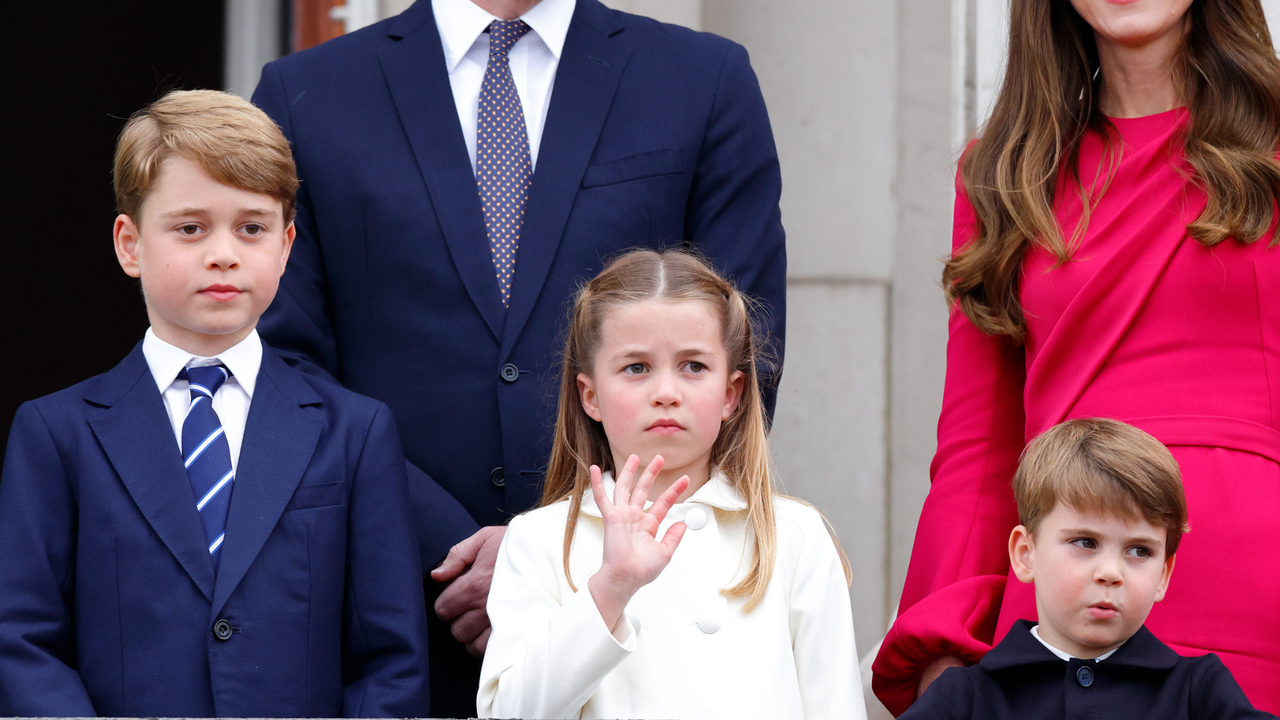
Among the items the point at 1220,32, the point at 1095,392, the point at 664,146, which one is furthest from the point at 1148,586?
the point at 664,146

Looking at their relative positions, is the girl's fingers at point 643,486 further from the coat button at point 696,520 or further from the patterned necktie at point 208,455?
the patterned necktie at point 208,455

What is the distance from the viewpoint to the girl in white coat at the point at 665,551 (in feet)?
7.02

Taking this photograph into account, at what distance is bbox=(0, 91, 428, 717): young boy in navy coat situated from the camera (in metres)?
2.25

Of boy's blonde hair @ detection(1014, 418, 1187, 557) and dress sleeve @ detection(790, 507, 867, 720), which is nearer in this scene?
boy's blonde hair @ detection(1014, 418, 1187, 557)

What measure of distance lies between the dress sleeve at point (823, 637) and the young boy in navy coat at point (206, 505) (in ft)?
2.02

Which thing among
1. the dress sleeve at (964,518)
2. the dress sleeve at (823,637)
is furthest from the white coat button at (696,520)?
the dress sleeve at (964,518)

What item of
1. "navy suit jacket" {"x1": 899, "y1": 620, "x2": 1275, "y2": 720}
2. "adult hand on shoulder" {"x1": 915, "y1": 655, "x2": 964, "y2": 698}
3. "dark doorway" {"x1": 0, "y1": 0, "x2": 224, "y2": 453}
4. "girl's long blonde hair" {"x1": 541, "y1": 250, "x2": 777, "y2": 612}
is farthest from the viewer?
"dark doorway" {"x1": 0, "y1": 0, "x2": 224, "y2": 453}

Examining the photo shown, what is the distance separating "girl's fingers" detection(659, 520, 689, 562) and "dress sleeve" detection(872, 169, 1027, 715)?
0.49 meters

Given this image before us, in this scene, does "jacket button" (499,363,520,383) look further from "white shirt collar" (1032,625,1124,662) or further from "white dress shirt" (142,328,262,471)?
"white shirt collar" (1032,625,1124,662)

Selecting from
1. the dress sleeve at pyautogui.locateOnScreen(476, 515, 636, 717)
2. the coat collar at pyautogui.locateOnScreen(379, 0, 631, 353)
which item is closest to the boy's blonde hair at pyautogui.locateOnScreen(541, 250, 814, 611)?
the dress sleeve at pyautogui.locateOnScreen(476, 515, 636, 717)

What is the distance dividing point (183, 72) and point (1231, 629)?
15.3ft

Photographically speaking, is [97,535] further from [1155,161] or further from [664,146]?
[1155,161]

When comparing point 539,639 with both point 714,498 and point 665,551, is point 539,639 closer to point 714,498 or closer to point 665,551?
point 665,551

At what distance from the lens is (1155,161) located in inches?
101
